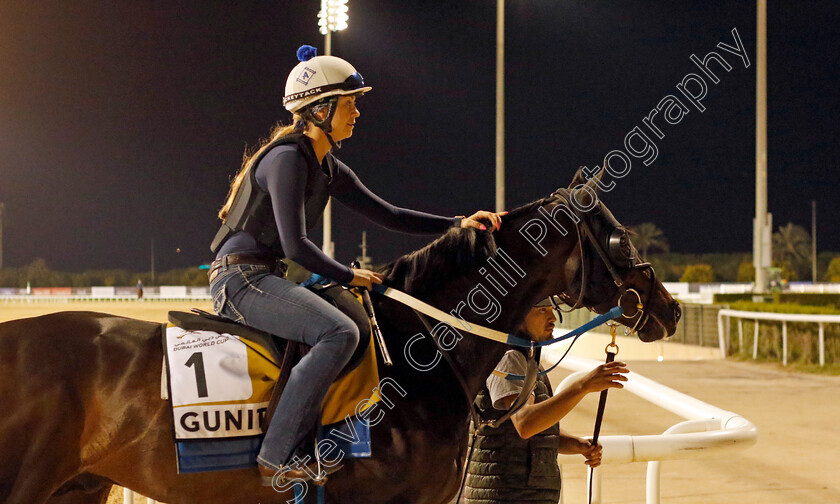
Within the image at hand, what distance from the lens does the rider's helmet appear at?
303 centimetres

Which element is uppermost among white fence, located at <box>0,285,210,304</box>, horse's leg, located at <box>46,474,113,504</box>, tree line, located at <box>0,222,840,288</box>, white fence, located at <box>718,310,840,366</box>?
tree line, located at <box>0,222,840,288</box>

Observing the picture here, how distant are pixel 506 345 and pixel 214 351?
1055 millimetres

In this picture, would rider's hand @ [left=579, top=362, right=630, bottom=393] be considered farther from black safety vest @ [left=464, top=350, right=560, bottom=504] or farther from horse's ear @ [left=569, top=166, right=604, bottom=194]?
horse's ear @ [left=569, top=166, right=604, bottom=194]

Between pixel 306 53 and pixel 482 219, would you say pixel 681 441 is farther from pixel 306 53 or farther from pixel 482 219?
pixel 306 53

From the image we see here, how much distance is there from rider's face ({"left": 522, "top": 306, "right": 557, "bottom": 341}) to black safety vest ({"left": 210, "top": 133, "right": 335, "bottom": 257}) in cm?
94

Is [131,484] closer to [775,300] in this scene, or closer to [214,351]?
[214,351]

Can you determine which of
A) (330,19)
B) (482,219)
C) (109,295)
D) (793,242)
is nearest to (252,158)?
(482,219)

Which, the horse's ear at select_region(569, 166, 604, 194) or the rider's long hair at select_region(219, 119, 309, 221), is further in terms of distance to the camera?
the horse's ear at select_region(569, 166, 604, 194)

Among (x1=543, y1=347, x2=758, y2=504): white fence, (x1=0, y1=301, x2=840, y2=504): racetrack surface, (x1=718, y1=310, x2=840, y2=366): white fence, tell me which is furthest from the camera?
(x1=718, y1=310, x2=840, y2=366): white fence

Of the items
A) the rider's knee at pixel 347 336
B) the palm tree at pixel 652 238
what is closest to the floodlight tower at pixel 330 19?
the rider's knee at pixel 347 336

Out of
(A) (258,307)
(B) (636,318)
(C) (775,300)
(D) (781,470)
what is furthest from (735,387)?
(A) (258,307)

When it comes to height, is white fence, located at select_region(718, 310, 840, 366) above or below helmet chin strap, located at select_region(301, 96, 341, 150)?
above

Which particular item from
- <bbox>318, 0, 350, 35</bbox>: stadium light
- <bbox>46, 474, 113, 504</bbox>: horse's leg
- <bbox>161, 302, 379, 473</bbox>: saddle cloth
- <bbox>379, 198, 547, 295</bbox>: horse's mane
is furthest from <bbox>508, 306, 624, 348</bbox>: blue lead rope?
<bbox>318, 0, 350, 35</bbox>: stadium light

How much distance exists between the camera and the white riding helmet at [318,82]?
3.03 meters
